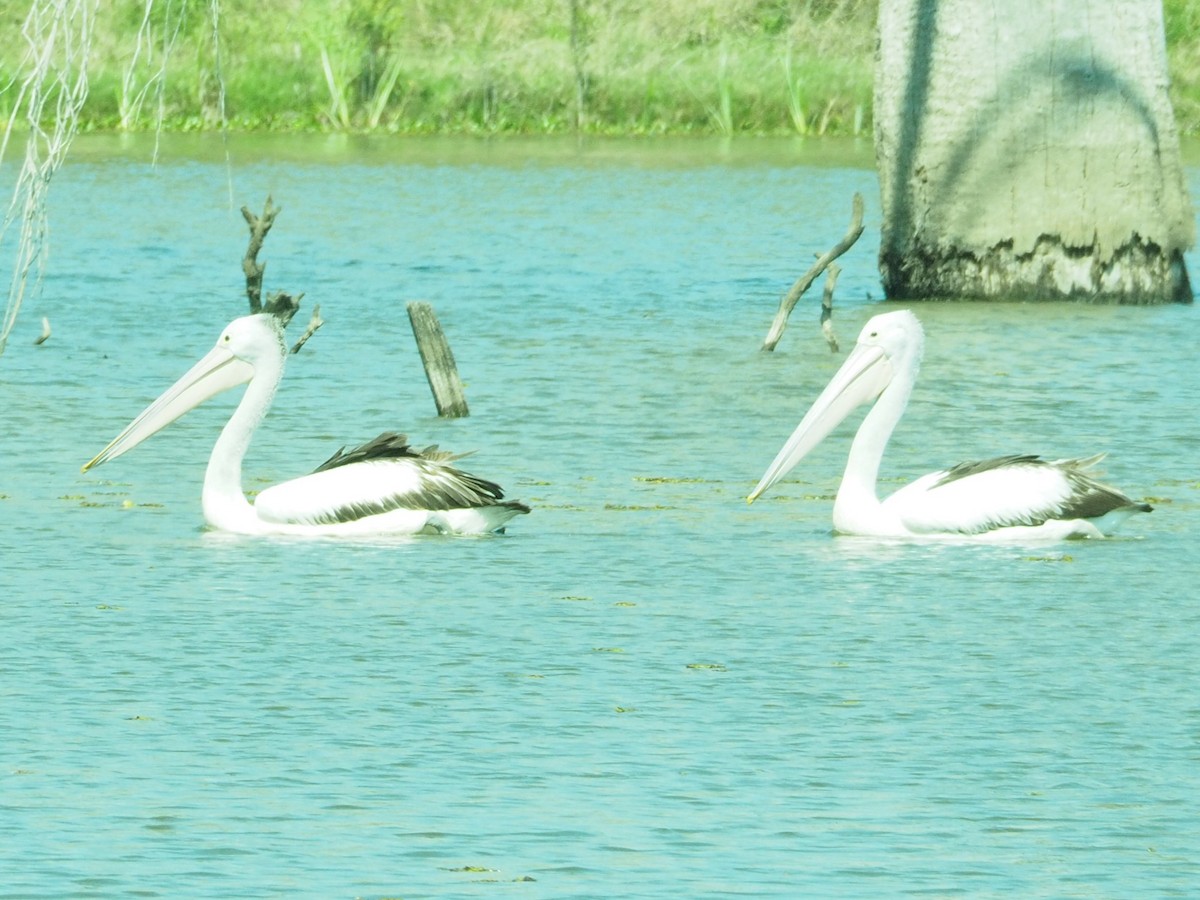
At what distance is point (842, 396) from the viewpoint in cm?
1105

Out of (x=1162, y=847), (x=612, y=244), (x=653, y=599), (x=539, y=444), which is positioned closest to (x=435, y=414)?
(x=539, y=444)

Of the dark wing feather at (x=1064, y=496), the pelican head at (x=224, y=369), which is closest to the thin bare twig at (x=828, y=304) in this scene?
the pelican head at (x=224, y=369)

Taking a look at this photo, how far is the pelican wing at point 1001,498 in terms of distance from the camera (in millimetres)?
9945

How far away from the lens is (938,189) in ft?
64.2

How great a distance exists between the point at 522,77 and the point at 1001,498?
38561 mm

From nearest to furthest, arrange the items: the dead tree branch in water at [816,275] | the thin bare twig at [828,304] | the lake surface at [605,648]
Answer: the lake surface at [605,648]
the dead tree branch in water at [816,275]
the thin bare twig at [828,304]

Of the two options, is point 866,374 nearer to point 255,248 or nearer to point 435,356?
point 435,356

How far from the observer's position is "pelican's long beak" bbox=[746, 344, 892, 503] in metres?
11.0

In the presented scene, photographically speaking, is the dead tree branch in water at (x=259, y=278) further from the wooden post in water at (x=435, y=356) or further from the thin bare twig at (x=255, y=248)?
the wooden post in water at (x=435, y=356)

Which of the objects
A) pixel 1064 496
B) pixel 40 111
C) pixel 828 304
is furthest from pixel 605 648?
pixel 828 304

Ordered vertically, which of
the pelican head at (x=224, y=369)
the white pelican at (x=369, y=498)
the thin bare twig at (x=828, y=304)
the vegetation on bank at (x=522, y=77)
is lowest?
the vegetation on bank at (x=522, y=77)

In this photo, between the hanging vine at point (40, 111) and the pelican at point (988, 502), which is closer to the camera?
the hanging vine at point (40, 111)

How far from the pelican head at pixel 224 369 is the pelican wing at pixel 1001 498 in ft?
9.24

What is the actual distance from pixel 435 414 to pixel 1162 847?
8562mm
